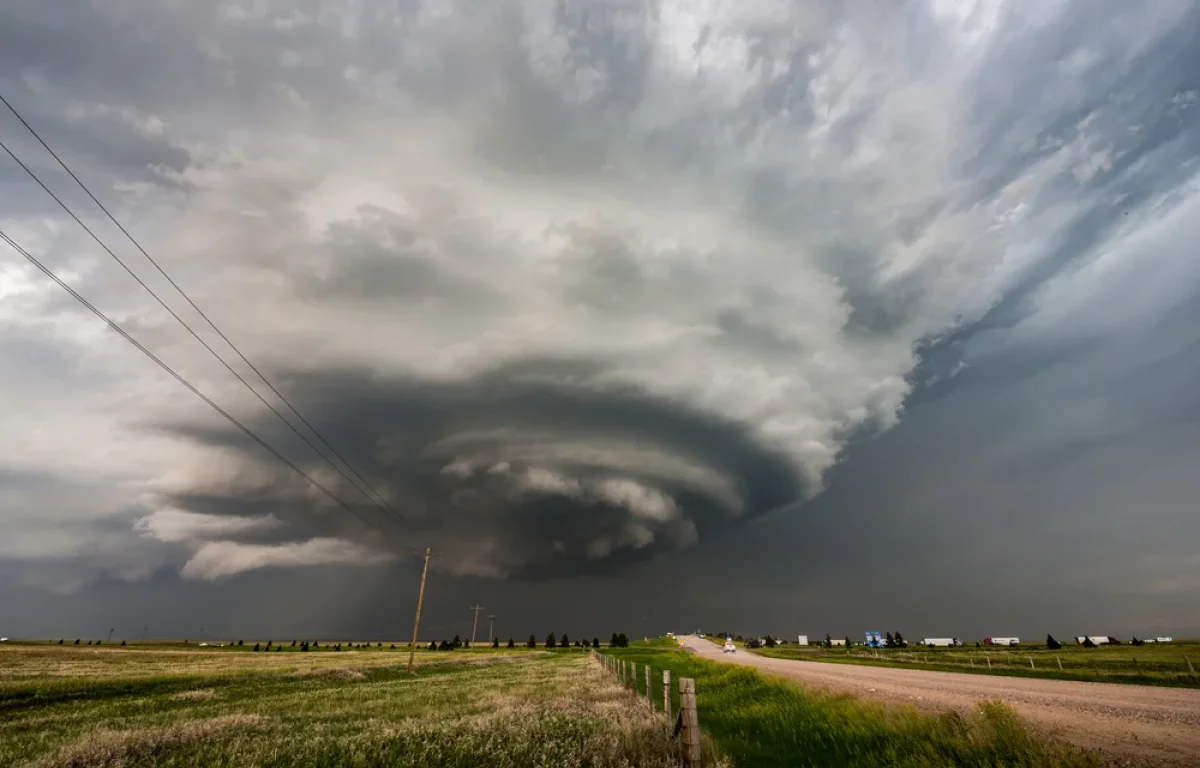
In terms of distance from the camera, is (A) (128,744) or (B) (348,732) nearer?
(A) (128,744)

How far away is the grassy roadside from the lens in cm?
1168

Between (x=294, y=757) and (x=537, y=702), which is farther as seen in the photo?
(x=537, y=702)

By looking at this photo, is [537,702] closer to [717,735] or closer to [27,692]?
[717,735]

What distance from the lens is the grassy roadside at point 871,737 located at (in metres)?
11.7

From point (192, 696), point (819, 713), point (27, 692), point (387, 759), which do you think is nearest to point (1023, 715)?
point (819, 713)

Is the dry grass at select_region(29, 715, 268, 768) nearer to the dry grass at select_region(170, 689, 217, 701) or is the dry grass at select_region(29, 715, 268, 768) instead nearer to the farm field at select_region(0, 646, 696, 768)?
the farm field at select_region(0, 646, 696, 768)

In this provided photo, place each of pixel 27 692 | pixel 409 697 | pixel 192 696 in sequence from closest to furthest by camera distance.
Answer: pixel 409 697 → pixel 192 696 → pixel 27 692

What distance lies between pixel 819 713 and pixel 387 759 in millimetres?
14707

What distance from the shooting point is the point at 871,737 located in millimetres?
15016

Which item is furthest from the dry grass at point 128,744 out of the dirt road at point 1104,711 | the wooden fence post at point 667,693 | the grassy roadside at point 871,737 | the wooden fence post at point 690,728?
the dirt road at point 1104,711

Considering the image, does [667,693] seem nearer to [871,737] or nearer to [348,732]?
[871,737]

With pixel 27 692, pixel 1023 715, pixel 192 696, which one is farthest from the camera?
pixel 27 692

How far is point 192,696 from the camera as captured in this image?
31.0m

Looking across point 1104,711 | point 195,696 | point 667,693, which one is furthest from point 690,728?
point 195,696
